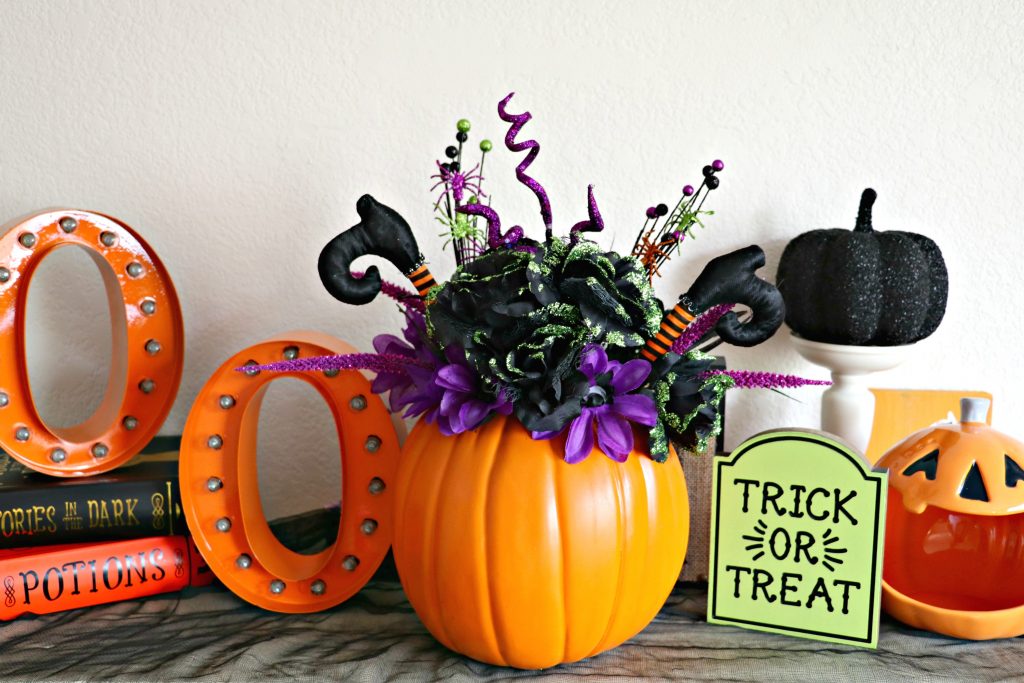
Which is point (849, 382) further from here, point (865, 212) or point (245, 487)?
point (245, 487)

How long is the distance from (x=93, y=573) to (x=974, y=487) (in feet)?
2.75

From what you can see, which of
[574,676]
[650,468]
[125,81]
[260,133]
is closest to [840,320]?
[650,468]

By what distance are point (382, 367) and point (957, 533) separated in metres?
0.56

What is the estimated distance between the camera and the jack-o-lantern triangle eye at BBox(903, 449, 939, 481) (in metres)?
0.77

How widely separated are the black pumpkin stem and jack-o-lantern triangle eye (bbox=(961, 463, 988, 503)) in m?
0.27

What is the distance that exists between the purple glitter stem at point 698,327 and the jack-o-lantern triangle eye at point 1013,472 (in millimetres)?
292

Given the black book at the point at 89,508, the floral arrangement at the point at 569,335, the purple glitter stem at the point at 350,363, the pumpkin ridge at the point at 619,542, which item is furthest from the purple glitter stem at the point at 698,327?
the black book at the point at 89,508

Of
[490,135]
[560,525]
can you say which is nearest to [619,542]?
[560,525]

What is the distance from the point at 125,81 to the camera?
99 cm

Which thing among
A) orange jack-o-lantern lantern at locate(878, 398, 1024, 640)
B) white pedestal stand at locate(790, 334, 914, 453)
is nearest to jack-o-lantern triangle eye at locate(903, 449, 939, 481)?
orange jack-o-lantern lantern at locate(878, 398, 1024, 640)

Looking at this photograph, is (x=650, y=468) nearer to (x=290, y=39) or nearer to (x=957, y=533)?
(x=957, y=533)

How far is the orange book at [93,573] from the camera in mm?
816

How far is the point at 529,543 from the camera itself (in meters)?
0.66

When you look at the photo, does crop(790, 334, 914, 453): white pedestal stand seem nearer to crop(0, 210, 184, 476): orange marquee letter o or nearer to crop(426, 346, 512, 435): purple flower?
crop(426, 346, 512, 435): purple flower
